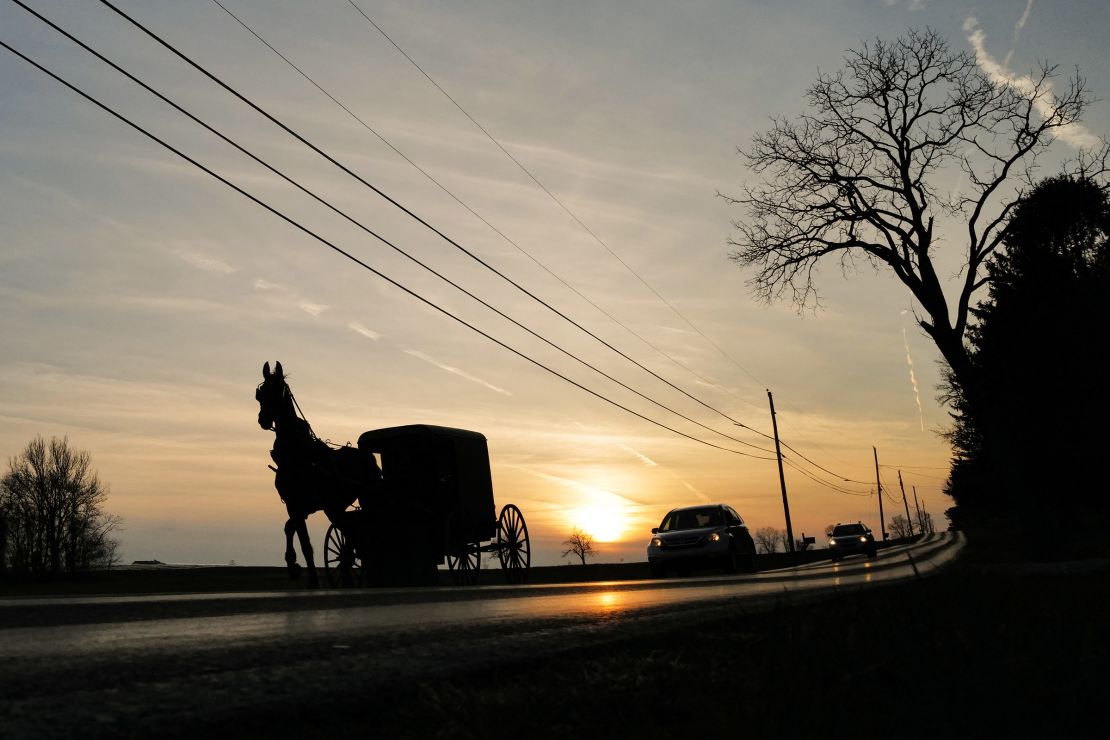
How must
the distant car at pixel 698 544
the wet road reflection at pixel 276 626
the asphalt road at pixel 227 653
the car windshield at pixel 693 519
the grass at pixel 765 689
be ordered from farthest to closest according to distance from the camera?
the car windshield at pixel 693 519 < the distant car at pixel 698 544 < the wet road reflection at pixel 276 626 < the grass at pixel 765 689 < the asphalt road at pixel 227 653

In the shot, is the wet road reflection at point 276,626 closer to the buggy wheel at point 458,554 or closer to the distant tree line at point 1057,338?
the buggy wheel at point 458,554

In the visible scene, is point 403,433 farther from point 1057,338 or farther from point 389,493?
point 1057,338

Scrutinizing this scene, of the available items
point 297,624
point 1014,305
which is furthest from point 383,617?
point 1014,305

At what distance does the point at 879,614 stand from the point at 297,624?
325 cm

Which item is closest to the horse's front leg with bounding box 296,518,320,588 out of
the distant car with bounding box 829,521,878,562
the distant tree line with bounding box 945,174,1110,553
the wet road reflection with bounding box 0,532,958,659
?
the wet road reflection with bounding box 0,532,958,659

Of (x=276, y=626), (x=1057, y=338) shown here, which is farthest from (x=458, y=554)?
(x=1057, y=338)

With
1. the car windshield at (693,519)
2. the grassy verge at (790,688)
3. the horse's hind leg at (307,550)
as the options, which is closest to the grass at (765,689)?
the grassy verge at (790,688)

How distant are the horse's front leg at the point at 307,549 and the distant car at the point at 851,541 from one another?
3901cm

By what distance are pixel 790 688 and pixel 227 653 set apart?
1.87 meters

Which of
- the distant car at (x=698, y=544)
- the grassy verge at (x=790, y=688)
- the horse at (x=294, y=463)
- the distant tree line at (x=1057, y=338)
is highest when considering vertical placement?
the distant tree line at (x=1057, y=338)

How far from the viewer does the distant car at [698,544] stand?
24.4 meters

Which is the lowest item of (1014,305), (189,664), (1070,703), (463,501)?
(1070,703)

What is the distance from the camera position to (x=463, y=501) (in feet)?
66.1

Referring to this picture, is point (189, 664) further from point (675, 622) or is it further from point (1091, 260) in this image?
point (1091, 260)
